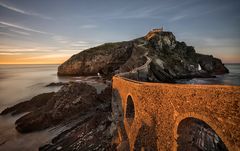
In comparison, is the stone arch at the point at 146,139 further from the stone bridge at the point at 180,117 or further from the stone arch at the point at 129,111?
the stone arch at the point at 129,111

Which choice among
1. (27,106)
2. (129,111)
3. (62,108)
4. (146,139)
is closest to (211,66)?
(129,111)

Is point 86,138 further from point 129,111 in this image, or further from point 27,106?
point 27,106

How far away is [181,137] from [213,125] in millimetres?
2029

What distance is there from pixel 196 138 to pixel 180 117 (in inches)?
205

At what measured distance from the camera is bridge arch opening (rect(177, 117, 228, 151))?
6.52 meters

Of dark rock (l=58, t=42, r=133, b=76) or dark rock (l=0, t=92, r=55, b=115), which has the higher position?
dark rock (l=58, t=42, r=133, b=76)

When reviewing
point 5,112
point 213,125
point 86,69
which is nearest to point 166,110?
point 213,125

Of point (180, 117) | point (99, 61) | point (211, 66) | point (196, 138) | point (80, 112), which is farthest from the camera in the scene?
point (211, 66)

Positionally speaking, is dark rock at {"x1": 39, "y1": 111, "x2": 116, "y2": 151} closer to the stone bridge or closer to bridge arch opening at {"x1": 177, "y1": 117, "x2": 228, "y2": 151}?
the stone bridge

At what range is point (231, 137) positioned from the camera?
14.6 ft

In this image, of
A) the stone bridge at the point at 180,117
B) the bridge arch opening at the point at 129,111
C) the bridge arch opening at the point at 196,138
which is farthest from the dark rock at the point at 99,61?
the bridge arch opening at the point at 196,138

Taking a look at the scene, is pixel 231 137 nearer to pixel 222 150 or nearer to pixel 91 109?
pixel 222 150

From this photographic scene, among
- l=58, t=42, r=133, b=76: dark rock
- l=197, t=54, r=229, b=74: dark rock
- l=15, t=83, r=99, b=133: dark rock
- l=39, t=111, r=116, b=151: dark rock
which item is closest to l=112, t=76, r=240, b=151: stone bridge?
l=39, t=111, r=116, b=151: dark rock

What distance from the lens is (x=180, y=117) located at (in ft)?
20.7
